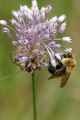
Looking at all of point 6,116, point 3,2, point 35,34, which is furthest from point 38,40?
point 3,2

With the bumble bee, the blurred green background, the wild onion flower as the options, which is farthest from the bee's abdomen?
the blurred green background

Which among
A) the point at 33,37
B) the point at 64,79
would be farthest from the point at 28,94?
the point at 33,37

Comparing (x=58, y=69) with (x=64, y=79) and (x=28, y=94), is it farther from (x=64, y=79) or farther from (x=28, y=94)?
(x=28, y=94)

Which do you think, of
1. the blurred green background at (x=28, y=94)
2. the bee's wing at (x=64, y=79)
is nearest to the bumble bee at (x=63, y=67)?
the bee's wing at (x=64, y=79)

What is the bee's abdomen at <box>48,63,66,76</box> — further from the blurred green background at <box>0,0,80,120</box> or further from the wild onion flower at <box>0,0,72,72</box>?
the blurred green background at <box>0,0,80,120</box>

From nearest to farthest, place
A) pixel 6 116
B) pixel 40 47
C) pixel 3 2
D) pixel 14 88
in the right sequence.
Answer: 1. pixel 40 47
2. pixel 6 116
3. pixel 14 88
4. pixel 3 2

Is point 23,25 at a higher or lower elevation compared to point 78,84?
higher

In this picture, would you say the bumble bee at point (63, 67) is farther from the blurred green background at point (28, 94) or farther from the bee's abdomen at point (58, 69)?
the blurred green background at point (28, 94)

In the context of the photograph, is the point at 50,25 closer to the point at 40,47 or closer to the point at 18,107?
the point at 40,47
